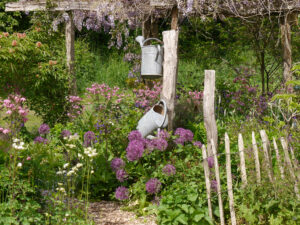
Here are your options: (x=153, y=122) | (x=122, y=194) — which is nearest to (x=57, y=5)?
(x=153, y=122)

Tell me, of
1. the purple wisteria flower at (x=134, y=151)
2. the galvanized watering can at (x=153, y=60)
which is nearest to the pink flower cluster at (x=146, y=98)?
the galvanized watering can at (x=153, y=60)

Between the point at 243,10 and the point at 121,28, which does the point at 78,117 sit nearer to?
the point at 121,28

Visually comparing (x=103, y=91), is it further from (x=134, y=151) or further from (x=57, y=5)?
(x=134, y=151)

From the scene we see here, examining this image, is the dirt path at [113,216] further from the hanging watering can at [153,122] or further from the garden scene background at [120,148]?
the hanging watering can at [153,122]

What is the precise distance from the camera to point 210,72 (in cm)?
392

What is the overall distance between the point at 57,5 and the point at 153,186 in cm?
392

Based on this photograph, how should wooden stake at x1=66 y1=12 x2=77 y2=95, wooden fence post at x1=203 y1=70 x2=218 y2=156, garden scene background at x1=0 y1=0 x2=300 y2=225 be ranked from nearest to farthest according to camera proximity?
garden scene background at x1=0 y1=0 x2=300 y2=225, wooden fence post at x1=203 y1=70 x2=218 y2=156, wooden stake at x1=66 y1=12 x2=77 y2=95

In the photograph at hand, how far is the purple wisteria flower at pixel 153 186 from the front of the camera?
3576 mm

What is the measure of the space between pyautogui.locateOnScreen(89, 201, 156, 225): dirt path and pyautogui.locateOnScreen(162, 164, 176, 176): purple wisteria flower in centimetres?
48

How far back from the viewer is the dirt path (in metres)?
3.66

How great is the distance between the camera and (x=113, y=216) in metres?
3.79

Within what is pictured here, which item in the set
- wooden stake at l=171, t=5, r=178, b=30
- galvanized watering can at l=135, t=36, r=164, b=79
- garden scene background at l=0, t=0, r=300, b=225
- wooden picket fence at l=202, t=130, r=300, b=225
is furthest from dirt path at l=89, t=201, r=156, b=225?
wooden stake at l=171, t=5, r=178, b=30

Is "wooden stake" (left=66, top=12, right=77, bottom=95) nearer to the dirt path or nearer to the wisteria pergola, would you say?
the wisteria pergola

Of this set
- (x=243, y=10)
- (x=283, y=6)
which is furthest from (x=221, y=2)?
(x=283, y=6)
